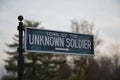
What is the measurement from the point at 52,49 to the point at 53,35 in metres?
0.33

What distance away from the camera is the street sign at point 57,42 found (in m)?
8.03

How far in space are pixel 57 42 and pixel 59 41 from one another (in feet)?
0.22

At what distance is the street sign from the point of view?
803 centimetres

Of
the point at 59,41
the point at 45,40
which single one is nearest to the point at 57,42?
the point at 59,41

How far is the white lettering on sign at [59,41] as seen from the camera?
26.6ft

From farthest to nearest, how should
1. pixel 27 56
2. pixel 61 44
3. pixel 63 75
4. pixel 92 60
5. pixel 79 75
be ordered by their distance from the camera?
1. pixel 63 75
2. pixel 92 60
3. pixel 79 75
4. pixel 27 56
5. pixel 61 44

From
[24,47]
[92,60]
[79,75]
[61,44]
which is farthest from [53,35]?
[92,60]

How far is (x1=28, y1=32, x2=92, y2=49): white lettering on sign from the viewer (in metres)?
8.09

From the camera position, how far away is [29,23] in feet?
137

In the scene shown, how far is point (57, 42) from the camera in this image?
331 inches

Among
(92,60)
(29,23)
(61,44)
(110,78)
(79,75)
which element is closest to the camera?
(61,44)

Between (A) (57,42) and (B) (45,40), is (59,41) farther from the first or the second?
(B) (45,40)

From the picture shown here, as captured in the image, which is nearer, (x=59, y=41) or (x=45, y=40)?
(x=45, y=40)

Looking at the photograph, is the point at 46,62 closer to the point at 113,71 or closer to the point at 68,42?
the point at 113,71
